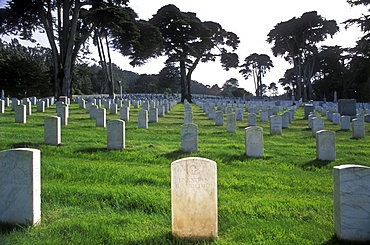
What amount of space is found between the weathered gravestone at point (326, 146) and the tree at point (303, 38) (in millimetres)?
44153

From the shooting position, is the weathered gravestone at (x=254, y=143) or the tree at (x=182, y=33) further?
the tree at (x=182, y=33)

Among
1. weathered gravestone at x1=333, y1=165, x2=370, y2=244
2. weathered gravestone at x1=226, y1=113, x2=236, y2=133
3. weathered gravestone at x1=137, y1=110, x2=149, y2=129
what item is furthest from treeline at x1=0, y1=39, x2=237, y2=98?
weathered gravestone at x1=333, y1=165, x2=370, y2=244

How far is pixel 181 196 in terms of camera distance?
12.9ft

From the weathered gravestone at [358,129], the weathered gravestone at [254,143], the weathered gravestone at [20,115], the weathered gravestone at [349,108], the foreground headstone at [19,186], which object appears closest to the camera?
the foreground headstone at [19,186]

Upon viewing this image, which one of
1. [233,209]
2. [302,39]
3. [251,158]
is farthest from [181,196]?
[302,39]

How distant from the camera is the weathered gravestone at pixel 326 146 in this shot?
8.70 meters

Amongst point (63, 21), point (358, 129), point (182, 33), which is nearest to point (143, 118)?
point (358, 129)

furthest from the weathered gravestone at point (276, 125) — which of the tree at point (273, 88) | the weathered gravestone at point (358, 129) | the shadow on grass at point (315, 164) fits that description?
the tree at point (273, 88)

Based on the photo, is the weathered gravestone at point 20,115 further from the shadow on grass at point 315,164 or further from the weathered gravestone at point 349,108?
the weathered gravestone at point 349,108

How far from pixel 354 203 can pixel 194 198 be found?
1.93 meters

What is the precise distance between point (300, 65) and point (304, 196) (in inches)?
2036

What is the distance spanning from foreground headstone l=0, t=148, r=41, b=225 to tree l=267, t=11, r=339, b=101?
167 ft

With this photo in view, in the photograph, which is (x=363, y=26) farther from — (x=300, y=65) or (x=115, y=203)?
(x=115, y=203)

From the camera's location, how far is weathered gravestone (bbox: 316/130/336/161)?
343 inches
